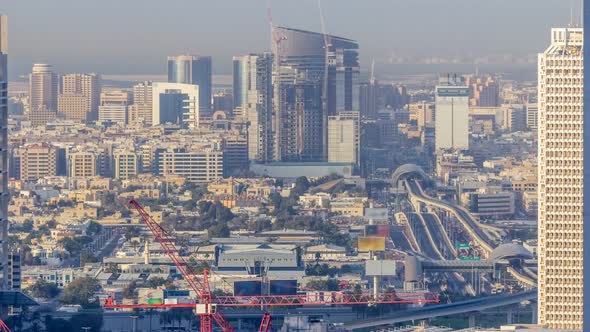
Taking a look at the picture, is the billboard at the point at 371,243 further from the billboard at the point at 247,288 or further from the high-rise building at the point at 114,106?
the high-rise building at the point at 114,106

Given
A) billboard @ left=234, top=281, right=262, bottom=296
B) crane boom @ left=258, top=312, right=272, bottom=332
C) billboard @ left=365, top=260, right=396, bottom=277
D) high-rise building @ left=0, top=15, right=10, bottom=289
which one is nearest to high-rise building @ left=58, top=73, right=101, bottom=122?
billboard @ left=365, top=260, right=396, bottom=277

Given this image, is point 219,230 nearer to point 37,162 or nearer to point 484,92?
point 37,162

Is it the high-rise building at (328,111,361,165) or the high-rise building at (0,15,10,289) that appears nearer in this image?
the high-rise building at (0,15,10,289)

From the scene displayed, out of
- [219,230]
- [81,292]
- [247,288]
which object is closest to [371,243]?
[219,230]

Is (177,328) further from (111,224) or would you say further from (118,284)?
(111,224)

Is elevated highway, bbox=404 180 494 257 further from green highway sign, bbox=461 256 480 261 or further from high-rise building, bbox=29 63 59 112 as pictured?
high-rise building, bbox=29 63 59 112

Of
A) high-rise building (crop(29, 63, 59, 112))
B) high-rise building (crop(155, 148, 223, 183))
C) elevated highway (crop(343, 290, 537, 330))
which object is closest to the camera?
elevated highway (crop(343, 290, 537, 330))
